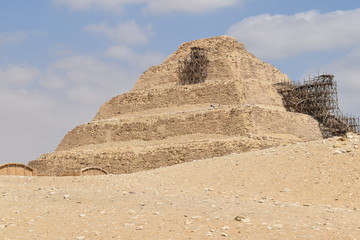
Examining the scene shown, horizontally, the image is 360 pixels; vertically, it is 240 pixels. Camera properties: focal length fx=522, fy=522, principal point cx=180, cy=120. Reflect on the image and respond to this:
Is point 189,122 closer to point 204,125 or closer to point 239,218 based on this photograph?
point 204,125

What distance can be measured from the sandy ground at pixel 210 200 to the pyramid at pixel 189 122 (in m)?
13.7

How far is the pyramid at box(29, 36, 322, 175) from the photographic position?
118 ft

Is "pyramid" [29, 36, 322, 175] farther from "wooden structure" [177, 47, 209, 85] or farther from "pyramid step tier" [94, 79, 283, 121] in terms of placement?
"wooden structure" [177, 47, 209, 85]

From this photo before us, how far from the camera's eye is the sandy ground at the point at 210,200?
Result: 35.3 ft

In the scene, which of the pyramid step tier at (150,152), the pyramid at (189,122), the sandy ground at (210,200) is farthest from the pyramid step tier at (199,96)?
the sandy ground at (210,200)

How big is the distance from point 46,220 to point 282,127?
2824cm

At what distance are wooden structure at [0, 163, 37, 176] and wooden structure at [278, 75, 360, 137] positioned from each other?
83.3ft

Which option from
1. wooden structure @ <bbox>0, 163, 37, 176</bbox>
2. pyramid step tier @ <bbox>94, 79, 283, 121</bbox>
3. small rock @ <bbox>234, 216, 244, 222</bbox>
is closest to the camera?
small rock @ <bbox>234, 216, 244, 222</bbox>

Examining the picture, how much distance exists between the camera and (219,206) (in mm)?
12961

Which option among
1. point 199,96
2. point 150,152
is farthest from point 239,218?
point 199,96

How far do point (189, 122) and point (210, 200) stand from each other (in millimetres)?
24530

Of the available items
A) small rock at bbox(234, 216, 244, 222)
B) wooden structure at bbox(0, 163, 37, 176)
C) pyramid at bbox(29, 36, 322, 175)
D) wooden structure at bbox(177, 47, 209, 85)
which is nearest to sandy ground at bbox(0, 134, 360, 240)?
small rock at bbox(234, 216, 244, 222)

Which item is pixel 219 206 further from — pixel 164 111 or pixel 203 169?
pixel 164 111

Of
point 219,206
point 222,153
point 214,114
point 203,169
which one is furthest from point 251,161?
point 214,114
